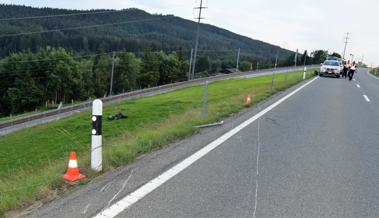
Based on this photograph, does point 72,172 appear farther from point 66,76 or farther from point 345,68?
point 66,76

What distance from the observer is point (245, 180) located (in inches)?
184

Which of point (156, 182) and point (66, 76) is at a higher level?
point (156, 182)

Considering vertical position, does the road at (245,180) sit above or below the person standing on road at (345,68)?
below

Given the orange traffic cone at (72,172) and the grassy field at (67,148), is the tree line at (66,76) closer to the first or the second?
the grassy field at (67,148)

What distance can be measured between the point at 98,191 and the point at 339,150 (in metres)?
4.91

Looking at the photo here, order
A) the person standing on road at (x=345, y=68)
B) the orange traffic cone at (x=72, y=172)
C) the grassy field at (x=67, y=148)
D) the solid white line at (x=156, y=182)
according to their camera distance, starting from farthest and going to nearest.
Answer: the person standing on road at (x=345, y=68) → the orange traffic cone at (x=72, y=172) → the grassy field at (x=67, y=148) → the solid white line at (x=156, y=182)

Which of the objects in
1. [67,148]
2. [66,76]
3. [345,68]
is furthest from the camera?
[66,76]

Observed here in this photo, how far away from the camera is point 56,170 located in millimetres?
4762

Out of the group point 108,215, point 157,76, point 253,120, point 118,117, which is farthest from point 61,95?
point 108,215

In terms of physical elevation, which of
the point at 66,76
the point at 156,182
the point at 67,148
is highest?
the point at 156,182

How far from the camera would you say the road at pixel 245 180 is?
146 inches

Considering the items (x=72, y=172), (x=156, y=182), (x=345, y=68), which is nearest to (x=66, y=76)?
(x=345, y=68)

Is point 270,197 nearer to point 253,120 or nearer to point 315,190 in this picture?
point 315,190

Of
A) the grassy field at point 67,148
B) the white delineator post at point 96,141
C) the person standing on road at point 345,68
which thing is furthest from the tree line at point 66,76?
the white delineator post at point 96,141
